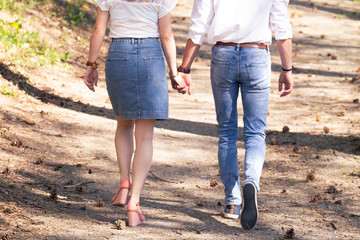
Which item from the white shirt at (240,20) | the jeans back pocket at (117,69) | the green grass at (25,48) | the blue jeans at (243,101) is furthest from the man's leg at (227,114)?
the green grass at (25,48)

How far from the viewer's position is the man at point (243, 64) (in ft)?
13.4

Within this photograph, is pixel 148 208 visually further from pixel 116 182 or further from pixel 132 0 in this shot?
pixel 132 0

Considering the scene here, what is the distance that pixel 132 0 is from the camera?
3.96 meters

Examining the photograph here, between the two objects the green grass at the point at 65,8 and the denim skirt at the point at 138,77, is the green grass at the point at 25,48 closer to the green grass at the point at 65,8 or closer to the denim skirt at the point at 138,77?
the green grass at the point at 65,8

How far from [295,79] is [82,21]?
210 inches

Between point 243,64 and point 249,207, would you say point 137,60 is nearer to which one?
point 243,64

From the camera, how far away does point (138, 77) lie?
13.2 feet

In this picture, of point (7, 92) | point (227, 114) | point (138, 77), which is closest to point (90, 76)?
point (138, 77)

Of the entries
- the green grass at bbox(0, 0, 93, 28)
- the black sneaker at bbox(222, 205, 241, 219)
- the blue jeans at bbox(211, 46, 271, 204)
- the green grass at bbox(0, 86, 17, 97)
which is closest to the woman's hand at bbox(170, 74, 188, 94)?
the blue jeans at bbox(211, 46, 271, 204)

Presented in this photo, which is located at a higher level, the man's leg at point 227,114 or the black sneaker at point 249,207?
the man's leg at point 227,114

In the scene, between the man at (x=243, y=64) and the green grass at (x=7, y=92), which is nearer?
the man at (x=243, y=64)

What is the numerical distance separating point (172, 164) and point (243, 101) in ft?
7.20

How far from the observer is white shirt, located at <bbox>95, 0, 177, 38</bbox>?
13.0ft

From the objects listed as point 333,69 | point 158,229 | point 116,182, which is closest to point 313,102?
point 333,69
